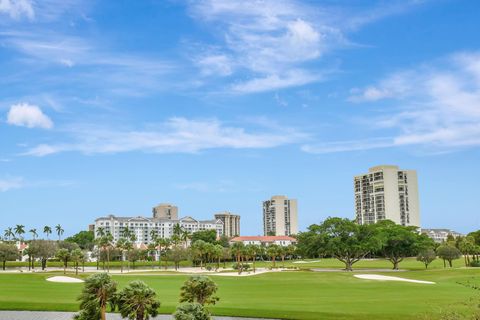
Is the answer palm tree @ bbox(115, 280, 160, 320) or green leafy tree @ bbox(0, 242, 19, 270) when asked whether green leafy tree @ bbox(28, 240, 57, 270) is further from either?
palm tree @ bbox(115, 280, 160, 320)

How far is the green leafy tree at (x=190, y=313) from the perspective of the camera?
22628 millimetres

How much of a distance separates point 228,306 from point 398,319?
13.6m

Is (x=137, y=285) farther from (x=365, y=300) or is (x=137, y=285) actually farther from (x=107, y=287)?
(x=365, y=300)

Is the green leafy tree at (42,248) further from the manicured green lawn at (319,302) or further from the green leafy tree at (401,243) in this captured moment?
the manicured green lawn at (319,302)

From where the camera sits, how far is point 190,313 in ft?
75.1

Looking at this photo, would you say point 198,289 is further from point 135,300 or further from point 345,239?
point 345,239

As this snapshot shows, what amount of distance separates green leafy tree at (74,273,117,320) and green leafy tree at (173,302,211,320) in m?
6.95

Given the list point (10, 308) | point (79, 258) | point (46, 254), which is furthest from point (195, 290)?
point (46, 254)

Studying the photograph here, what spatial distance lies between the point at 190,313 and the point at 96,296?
805 centimetres

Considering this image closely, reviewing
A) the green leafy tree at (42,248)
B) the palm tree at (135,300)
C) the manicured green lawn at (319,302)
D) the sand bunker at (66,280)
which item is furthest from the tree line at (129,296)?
the green leafy tree at (42,248)

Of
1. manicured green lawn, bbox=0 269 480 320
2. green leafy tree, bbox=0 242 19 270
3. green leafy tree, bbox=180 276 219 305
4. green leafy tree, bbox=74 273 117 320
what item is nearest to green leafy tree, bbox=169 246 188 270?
green leafy tree, bbox=0 242 19 270

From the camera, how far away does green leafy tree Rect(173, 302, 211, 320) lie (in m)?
22.6

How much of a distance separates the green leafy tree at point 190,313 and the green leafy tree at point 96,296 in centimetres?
695

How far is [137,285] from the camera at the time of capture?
1093 inches
